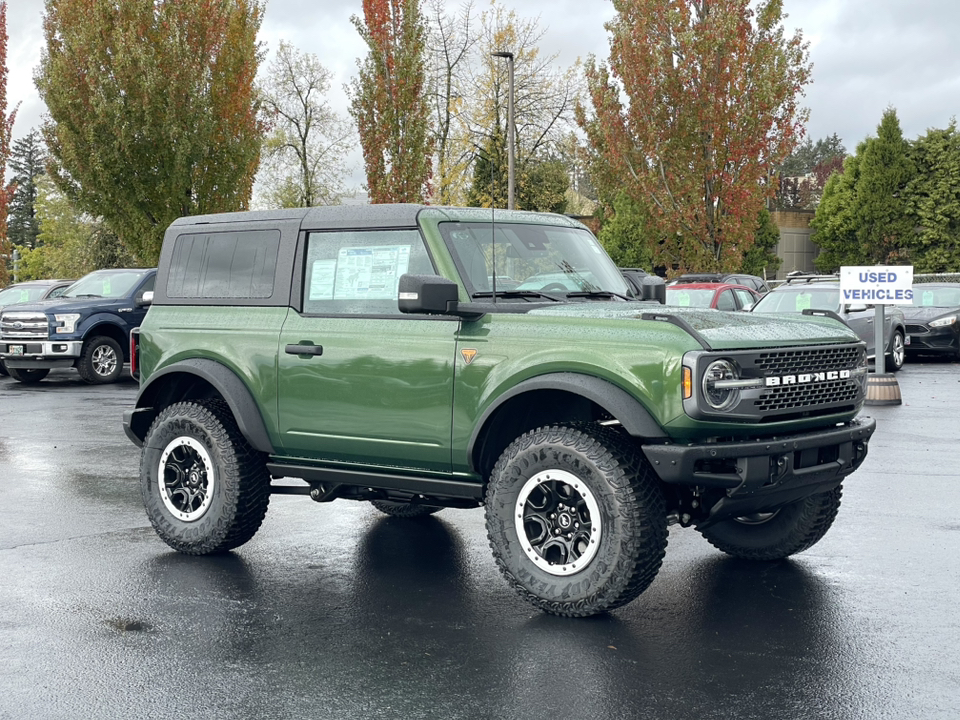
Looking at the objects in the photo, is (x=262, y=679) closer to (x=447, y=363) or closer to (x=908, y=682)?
(x=447, y=363)

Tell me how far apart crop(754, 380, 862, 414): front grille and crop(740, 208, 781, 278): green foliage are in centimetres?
4412

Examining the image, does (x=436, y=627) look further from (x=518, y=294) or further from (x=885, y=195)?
(x=885, y=195)

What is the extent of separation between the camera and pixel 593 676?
5000mm

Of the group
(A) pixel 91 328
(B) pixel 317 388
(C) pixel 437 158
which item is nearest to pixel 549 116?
(C) pixel 437 158

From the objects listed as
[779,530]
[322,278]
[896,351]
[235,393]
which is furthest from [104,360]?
[779,530]

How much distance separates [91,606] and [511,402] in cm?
A: 239

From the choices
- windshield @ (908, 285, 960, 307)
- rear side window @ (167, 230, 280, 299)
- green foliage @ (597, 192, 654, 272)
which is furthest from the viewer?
green foliage @ (597, 192, 654, 272)

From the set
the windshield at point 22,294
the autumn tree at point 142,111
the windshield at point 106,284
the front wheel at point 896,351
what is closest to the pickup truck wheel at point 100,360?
the windshield at point 106,284

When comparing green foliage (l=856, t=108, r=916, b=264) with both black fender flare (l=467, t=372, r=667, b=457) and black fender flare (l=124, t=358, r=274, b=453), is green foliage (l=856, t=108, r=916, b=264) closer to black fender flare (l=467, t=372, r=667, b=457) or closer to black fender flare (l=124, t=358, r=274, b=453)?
black fender flare (l=124, t=358, r=274, b=453)

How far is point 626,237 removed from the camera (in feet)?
153

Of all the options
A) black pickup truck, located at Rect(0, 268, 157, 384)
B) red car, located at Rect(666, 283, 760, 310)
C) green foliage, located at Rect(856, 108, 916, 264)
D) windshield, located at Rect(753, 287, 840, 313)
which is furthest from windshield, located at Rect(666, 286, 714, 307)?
green foliage, located at Rect(856, 108, 916, 264)

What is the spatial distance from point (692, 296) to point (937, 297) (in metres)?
6.02

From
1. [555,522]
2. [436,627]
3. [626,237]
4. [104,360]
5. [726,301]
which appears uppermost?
[626,237]

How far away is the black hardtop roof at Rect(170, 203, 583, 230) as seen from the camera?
266 inches
